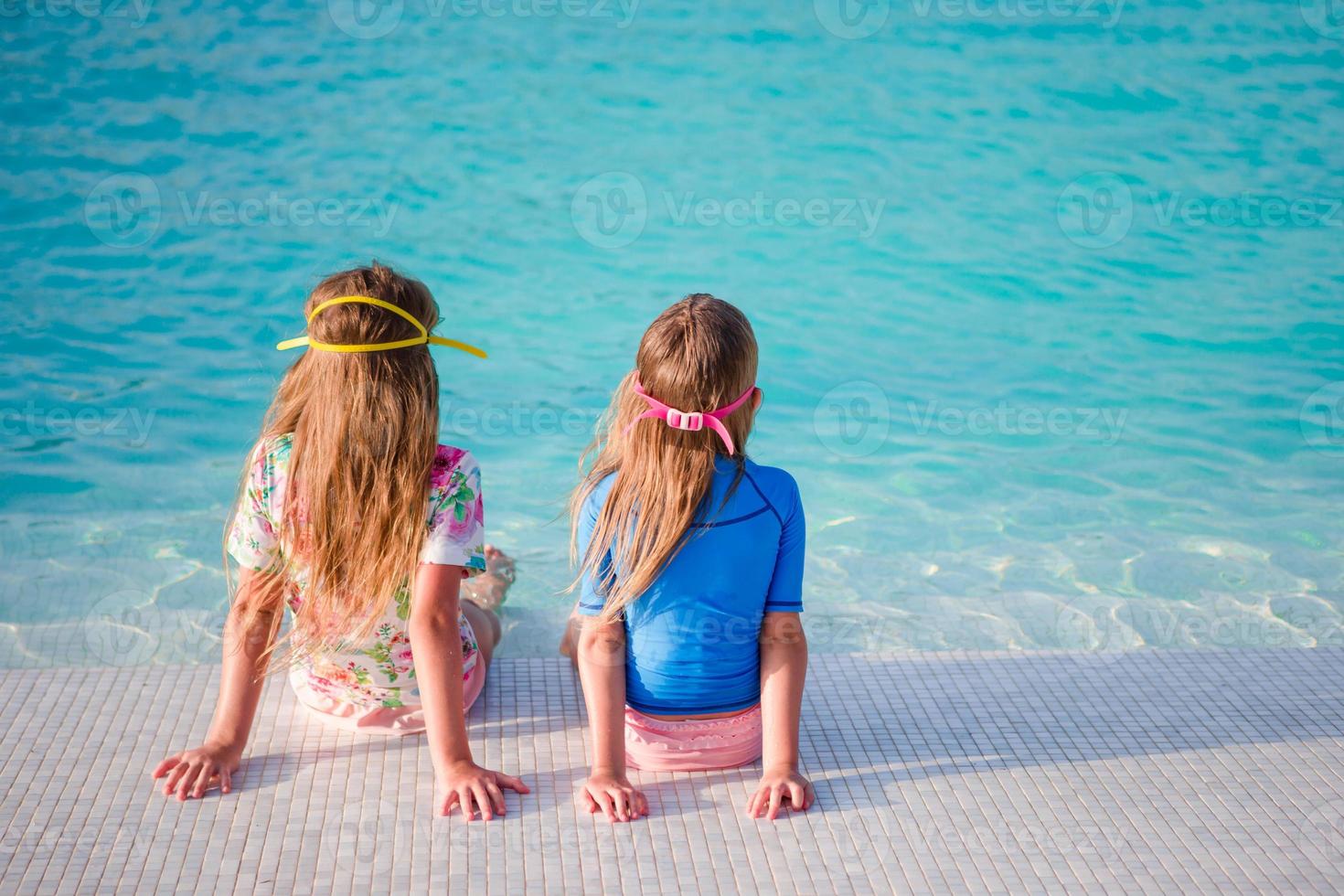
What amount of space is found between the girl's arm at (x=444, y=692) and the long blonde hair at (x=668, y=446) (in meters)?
0.33

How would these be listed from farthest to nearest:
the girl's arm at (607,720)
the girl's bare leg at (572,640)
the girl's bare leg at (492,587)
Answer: the girl's bare leg at (492,587), the girl's bare leg at (572,640), the girl's arm at (607,720)

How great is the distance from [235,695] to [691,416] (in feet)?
4.10

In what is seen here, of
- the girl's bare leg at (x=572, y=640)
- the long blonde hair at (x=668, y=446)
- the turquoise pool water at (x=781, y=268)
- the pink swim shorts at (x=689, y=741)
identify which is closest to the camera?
the long blonde hair at (x=668, y=446)

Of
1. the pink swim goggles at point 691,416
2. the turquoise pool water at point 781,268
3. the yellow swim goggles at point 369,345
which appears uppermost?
the yellow swim goggles at point 369,345

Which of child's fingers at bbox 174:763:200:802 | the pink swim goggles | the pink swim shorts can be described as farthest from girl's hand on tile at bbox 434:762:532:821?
the pink swim goggles

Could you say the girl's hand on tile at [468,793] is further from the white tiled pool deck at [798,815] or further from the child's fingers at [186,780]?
the child's fingers at [186,780]

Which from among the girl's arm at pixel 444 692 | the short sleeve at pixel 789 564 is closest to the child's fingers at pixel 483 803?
the girl's arm at pixel 444 692

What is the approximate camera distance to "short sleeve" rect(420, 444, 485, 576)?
Answer: 8.67ft

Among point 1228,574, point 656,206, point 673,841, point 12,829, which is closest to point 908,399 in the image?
point 1228,574

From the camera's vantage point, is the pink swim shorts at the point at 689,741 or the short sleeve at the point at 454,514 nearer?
the short sleeve at the point at 454,514

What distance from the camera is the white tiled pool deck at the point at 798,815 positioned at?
7.89 feet

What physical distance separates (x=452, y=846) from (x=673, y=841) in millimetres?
471

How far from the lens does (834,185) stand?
9828 millimetres

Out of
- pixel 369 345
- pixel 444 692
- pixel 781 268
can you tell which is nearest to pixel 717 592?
pixel 444 692
